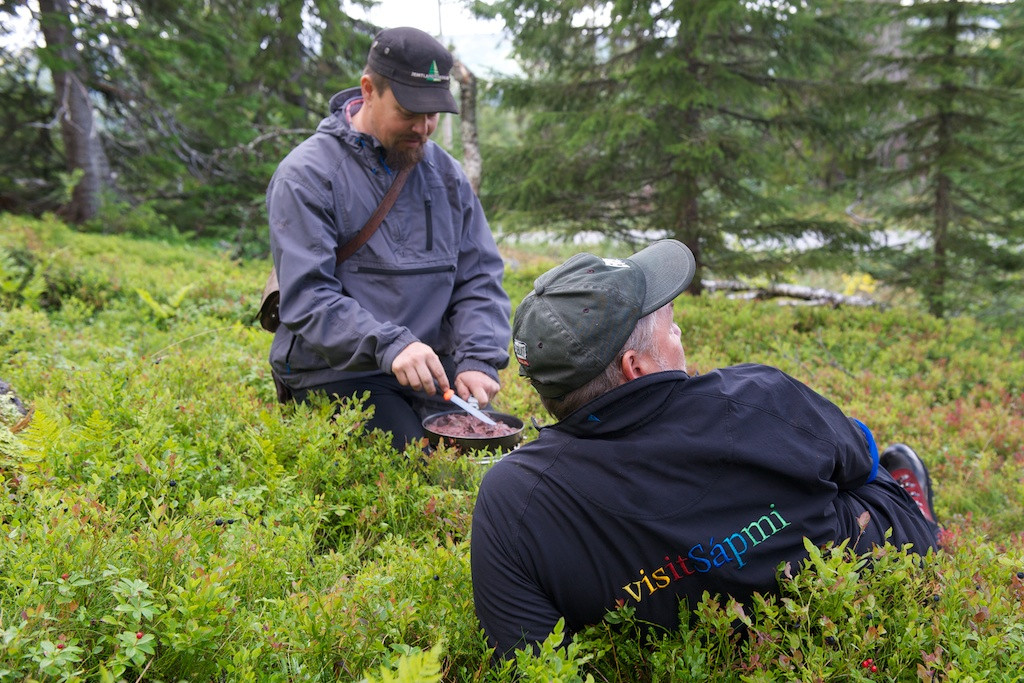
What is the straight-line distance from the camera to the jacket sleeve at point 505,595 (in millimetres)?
2244

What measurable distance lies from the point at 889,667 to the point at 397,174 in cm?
345

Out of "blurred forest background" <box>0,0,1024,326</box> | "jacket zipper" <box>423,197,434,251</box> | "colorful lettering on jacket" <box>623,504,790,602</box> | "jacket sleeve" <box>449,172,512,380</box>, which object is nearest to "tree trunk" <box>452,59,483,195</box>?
"blurred forest background" <box>0,0,1024,326</box>

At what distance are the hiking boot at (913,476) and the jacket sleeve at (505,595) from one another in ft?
8.36

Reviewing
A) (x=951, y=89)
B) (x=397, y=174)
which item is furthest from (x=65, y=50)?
(x=951, y=89)

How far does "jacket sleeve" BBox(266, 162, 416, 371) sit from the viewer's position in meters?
3.85

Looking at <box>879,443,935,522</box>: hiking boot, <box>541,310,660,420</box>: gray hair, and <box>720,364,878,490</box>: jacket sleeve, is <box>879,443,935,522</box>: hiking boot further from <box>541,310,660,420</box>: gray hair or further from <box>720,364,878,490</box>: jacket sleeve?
<box>541,310,660,420</box>: gray hair

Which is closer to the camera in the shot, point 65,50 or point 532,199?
point 532,199

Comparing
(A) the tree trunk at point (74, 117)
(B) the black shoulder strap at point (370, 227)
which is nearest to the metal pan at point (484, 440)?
(B) the black shoulder strap at point (370, 227)

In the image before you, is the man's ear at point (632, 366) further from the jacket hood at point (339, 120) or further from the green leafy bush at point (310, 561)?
the jacket hood at point (339, 120)

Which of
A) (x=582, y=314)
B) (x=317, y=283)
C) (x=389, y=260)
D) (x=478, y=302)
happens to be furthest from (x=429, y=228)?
(x=582, y=314)

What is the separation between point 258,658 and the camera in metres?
Result: 2.15

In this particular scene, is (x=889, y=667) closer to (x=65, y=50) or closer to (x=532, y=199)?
(x=532, y=199)

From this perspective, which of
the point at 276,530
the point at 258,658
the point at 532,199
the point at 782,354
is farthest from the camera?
the point at 532,199

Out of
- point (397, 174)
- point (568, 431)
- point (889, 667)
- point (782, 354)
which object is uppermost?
point (397, 174)
